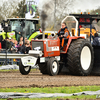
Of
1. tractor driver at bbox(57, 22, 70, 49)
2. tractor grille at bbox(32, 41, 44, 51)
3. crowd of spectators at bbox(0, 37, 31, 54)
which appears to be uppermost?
tractor driver at bbox(57, 22, 70, 49)

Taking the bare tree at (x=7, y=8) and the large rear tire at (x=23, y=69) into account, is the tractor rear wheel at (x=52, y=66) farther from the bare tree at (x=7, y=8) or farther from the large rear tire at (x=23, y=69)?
the bare tree at (x=7, y=8)

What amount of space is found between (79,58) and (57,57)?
0.89 m

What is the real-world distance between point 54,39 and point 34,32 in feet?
41.0

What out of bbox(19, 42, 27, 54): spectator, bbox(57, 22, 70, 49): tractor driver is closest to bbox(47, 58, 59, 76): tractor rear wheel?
bbox(57, 22, 70, 49): tractor driver

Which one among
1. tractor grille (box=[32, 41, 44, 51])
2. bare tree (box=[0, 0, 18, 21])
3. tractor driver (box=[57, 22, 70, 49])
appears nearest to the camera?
tractor grille (box=[32, 41, 44, 51])

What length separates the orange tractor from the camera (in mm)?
12523

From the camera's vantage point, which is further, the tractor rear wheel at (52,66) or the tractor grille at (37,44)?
the tractor grille at (37,44)

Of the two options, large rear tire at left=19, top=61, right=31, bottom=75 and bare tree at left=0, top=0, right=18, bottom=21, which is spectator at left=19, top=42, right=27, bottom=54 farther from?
bare tree at left=0, top=0, right=18, bottom=21

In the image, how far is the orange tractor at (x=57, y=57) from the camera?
41.1ft

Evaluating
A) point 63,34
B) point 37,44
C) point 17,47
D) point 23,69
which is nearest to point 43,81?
point 23,69

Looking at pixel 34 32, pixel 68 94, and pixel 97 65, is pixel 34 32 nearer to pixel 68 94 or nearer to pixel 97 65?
pixel 97 65

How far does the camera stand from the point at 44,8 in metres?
17.2

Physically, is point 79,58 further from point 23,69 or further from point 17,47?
point 17,47

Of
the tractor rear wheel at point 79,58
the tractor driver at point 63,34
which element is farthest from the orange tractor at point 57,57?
the tractor driver at point 63,34
